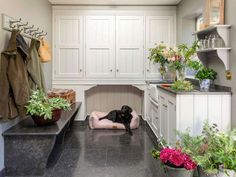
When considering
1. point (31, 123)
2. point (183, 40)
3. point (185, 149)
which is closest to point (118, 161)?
point (31, 123)

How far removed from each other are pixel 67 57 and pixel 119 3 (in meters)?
1.52

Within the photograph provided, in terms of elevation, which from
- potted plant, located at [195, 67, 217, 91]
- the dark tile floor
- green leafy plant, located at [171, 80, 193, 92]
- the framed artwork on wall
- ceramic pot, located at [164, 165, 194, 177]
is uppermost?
the framed artwork on wall

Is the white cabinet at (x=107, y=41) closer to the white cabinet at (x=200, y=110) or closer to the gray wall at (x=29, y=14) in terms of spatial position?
the gray wall at (x=29, y=14)

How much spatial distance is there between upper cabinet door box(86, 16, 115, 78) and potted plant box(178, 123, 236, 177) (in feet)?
12.0

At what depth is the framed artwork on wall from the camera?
9.98 ft

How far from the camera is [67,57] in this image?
5.45 meters

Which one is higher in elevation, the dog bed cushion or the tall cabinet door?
the tall cabinet door

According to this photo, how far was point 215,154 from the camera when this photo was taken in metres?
1.74

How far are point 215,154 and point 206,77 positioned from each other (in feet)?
5.39

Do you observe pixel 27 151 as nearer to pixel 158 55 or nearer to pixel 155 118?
pixel 155 118

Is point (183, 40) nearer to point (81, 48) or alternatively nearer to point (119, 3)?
point (119, 3)

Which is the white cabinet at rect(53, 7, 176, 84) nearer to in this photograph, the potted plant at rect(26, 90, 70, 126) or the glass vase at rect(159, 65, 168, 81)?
the glass vase at rect(159, 65, 168, 81)

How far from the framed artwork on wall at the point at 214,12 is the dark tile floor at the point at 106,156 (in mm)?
1863

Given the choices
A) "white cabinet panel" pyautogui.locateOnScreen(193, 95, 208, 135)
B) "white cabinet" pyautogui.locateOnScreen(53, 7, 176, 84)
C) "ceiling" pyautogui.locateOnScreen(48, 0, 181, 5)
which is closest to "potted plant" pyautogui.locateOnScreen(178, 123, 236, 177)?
"white cabinet panel" pyautogui.locateOnScreen(193, 95, 208, 135)
